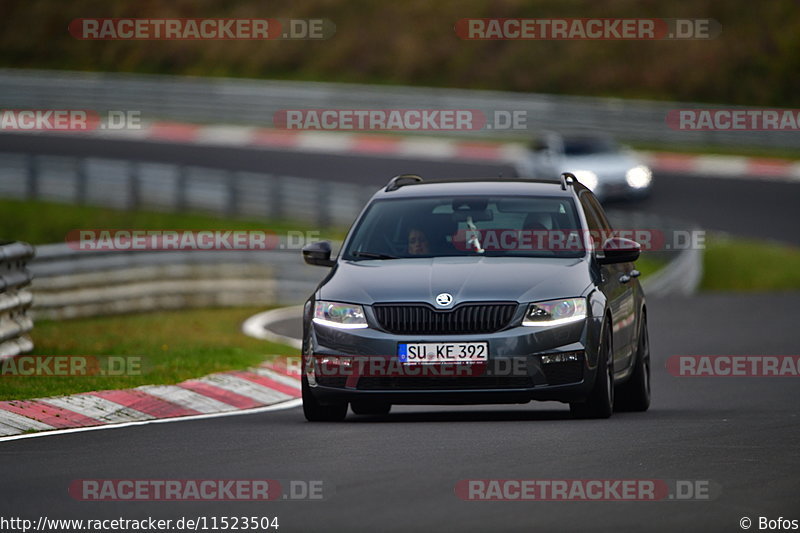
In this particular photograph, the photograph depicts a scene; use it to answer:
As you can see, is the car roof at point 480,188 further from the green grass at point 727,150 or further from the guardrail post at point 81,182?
the green grass at point 727,150

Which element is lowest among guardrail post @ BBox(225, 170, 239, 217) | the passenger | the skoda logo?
the skoda logo

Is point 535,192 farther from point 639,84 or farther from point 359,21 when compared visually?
point 359,21

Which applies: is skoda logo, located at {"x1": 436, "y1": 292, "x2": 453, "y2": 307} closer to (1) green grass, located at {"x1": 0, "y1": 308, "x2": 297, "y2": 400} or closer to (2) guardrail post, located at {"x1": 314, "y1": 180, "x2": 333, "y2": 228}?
(1) green grass, located at {"x1": 0, "y1": 308, "x2": 297, "y2": 400}

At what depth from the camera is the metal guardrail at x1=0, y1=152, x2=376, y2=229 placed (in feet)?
115

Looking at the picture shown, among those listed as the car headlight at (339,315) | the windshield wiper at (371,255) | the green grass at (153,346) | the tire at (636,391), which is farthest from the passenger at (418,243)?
the green grass at (153,346)

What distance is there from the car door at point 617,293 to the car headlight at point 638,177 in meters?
26.5

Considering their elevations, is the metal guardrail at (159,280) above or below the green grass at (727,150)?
below

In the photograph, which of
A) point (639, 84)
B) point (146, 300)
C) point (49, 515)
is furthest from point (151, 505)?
point (639, 84)

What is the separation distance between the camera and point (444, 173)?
1673 inches

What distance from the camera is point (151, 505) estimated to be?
7820mm

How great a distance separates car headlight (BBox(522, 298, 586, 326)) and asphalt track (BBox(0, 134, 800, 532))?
649 mm

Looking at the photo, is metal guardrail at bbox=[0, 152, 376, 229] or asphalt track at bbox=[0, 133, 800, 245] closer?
metal guardrail at bbox=[0, 152, 376, 229]

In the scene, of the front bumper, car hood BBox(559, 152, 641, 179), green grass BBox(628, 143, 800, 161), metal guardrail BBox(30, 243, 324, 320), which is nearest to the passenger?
the front bumper

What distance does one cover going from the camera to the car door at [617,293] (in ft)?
38.5
